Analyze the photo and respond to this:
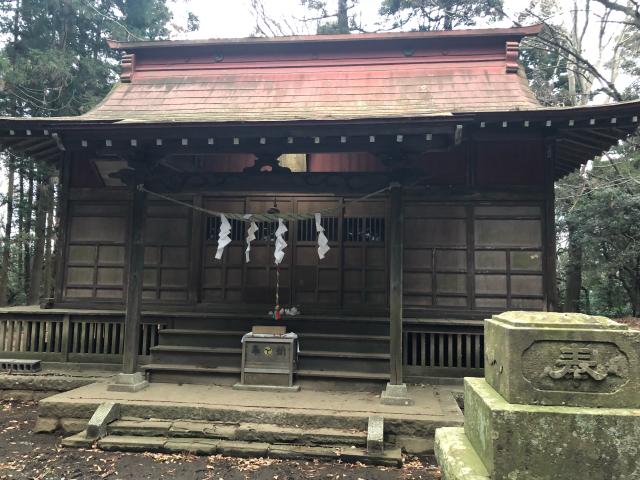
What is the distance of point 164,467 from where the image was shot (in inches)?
196

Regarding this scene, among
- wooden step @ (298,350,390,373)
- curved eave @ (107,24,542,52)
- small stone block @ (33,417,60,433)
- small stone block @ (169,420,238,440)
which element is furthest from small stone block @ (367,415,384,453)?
curved eave @ (107,24,542,52)

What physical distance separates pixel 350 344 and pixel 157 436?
307cm

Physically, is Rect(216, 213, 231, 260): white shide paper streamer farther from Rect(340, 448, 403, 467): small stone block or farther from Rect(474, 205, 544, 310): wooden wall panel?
Rect(474, 205, 544, 310): wooden wall panel

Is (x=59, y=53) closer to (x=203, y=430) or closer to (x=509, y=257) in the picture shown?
(x=203, y=430)

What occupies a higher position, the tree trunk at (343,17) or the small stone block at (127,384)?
the tree trunk at (343,17)

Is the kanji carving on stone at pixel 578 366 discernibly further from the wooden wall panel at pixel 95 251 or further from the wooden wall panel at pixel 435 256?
the wooden wall panel at pixel 95 251

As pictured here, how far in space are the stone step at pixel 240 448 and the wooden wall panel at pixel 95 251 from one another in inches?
143

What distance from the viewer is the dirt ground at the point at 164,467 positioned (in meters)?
4.78

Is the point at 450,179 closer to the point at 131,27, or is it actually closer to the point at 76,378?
the point at 76,378

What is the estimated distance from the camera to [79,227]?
8.71 metres

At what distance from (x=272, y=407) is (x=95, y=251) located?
5076mm

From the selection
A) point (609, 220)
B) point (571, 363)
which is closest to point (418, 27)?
point (609, 220)

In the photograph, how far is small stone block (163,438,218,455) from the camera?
529cm

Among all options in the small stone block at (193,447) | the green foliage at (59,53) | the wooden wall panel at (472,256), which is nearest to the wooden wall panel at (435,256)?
the wooden wall panel at (472,256)
